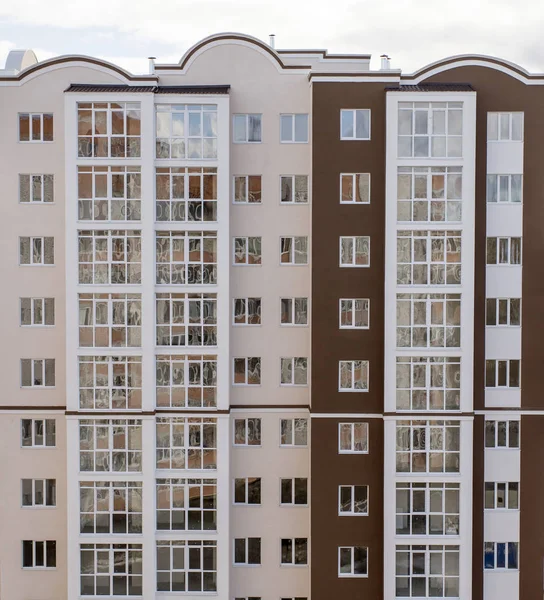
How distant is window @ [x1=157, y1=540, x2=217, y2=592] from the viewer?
18.0 m

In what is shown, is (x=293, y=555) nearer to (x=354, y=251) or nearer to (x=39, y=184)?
(x=354, y=251)

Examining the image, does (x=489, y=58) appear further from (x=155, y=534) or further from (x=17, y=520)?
(x=17, y=520)

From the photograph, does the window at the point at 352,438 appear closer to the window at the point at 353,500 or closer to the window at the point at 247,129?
the window at the point at 353,500

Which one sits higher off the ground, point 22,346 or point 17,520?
point 22,346

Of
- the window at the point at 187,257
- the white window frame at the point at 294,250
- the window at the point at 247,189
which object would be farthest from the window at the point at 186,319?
the window at the point at 247,189

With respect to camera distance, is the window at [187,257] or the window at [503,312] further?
the window at [503,312]

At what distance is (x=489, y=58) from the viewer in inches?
690

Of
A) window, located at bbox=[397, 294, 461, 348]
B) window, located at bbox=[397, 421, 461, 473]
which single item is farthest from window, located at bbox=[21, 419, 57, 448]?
window, located at bbox=[397, 294, 461, 348]

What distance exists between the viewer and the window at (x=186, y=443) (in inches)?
705

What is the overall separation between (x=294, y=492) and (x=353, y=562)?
8.54 feet

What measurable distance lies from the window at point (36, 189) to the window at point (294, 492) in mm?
10788

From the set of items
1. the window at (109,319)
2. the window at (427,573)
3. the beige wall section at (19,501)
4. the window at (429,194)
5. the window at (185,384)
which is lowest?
the window at (427,573)

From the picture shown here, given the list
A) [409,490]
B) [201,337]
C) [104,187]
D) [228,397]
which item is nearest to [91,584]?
[228,397]

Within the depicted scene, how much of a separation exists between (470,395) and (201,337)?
7.78 meters
